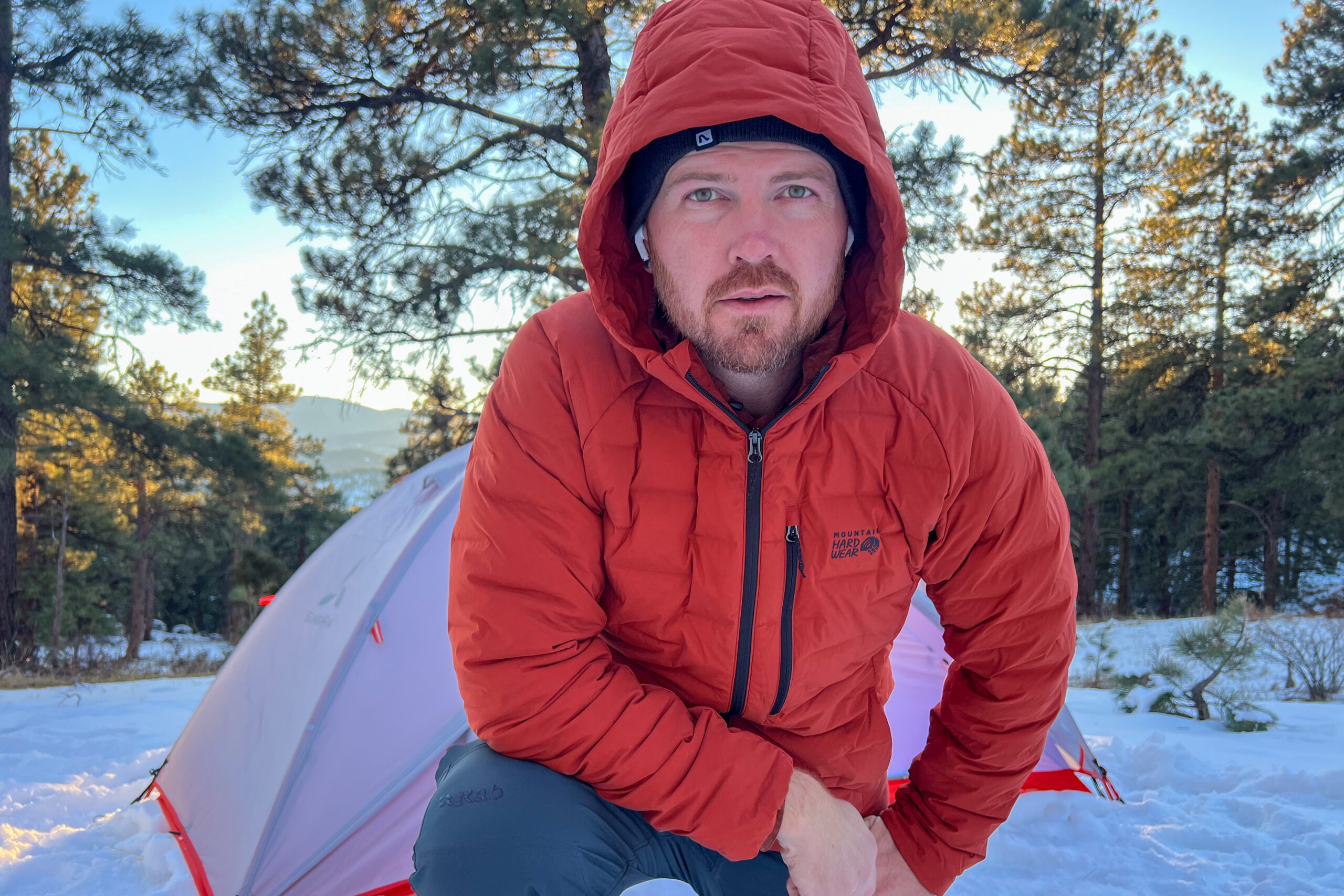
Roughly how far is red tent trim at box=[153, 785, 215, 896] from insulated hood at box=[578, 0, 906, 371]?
78.4 inches

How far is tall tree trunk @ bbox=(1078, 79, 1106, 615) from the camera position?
1270 centimetres

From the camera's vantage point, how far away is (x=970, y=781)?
1457 millimetres

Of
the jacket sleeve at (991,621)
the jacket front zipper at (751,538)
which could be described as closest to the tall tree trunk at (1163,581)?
the jacket sleeve at (991,621)

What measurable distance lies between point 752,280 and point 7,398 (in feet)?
31.1

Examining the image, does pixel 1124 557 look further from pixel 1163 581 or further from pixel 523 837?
pixel 523 837

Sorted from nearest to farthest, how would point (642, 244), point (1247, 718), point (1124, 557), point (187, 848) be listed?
point (642, 244), point (187, 848), point (1247, 718), point (1124, 557)


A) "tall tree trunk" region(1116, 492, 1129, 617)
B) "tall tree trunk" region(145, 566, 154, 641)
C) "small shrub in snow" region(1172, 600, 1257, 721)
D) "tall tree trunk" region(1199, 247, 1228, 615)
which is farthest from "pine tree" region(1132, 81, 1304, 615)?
"tall tree trunk" region(145, 566, 154, 641)

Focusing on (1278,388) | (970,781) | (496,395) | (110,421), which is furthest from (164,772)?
(1278,388)

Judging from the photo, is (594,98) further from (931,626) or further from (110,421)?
(110,421)

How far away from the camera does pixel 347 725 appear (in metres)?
2.31

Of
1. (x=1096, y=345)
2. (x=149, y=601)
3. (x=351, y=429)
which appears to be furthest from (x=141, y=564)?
(x=1096, y=345)

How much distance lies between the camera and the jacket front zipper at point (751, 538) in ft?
4.33

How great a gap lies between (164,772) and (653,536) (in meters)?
2.36

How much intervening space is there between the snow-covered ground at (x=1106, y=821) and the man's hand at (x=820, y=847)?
3.31 feet
